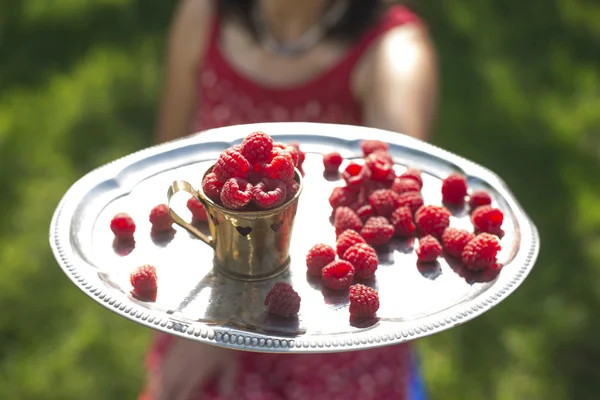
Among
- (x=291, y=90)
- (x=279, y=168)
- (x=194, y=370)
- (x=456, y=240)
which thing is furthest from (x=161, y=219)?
(x=291, y=90)

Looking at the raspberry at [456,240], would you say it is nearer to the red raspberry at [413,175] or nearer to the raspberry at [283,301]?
the red raspberry at [413,175]

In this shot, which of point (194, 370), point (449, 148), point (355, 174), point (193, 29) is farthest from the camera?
point (449, 148)

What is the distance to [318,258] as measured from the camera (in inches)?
52.1

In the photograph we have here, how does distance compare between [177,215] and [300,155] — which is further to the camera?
[300,155]

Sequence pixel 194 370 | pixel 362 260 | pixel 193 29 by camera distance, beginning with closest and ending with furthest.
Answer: pixel 362 260 → pixel 194 370 → pixel 193 29

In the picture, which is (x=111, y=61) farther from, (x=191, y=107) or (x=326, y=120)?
(x=326, y=120)

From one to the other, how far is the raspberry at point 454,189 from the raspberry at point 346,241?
0.74ft

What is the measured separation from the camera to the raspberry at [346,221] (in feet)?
4.66

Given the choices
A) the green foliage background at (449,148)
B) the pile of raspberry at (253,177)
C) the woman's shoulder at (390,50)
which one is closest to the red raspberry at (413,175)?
the pile of raspberry at (253,177)

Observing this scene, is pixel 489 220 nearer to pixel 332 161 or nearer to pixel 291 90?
pixel 332 161

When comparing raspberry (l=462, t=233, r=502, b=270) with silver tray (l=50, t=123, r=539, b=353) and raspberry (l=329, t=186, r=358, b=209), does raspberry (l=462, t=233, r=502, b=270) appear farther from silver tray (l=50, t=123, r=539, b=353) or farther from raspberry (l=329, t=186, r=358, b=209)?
raspberry (l=329, t=186, r=358, b=209)

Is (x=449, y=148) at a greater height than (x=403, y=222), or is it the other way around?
(x=403, y=222)

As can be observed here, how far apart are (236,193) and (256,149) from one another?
0.31 feet

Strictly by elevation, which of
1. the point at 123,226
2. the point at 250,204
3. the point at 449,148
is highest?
the point at 250,204
